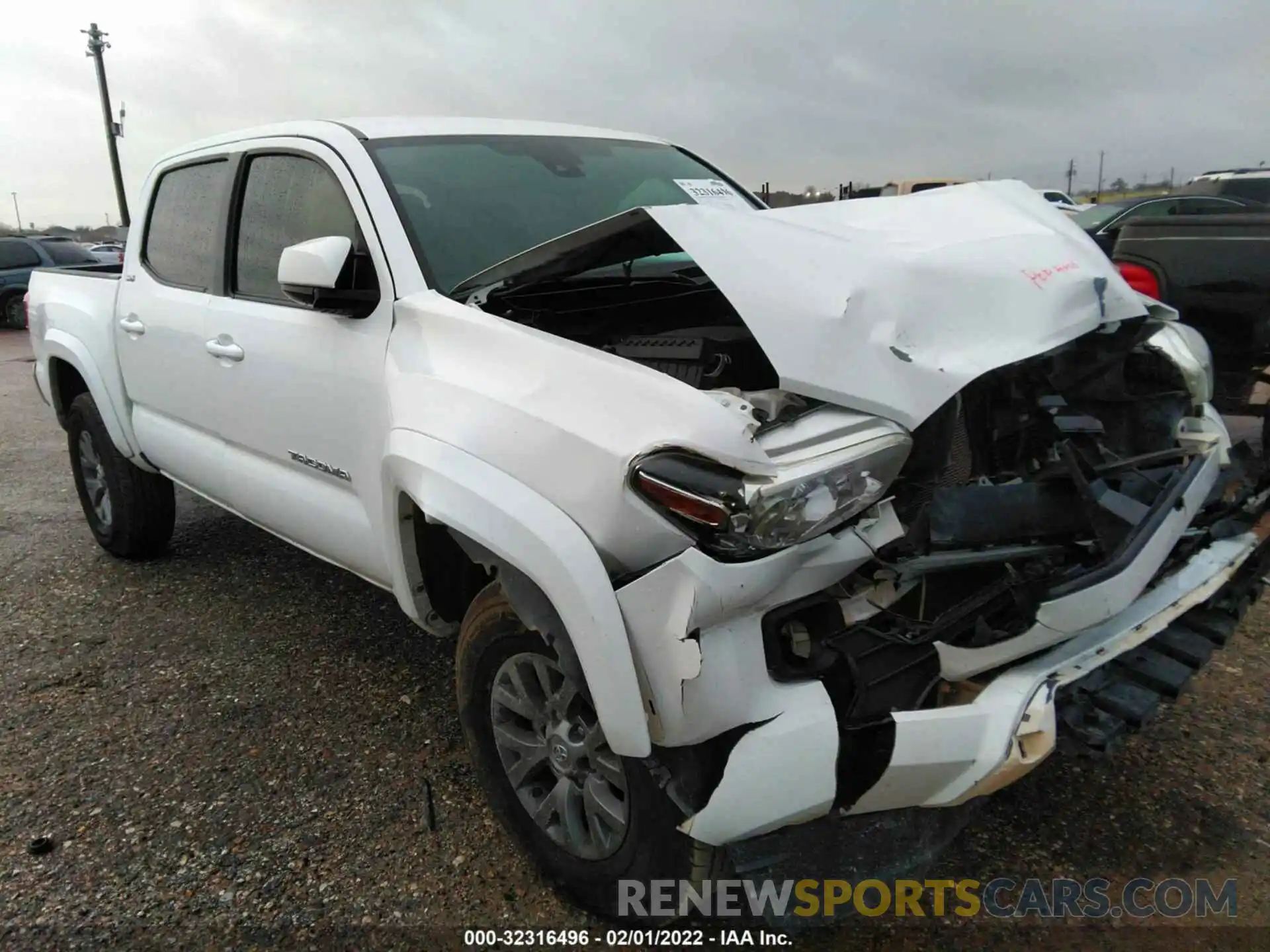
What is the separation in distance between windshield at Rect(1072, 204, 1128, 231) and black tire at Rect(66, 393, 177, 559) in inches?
393

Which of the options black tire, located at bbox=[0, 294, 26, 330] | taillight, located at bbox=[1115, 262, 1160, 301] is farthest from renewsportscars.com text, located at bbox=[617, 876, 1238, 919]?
black tire, located at bbox=[0, 294, 26, 330]

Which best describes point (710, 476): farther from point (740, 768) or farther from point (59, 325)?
point (59, 325)

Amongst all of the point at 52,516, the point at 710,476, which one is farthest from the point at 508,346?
the point at 52,516

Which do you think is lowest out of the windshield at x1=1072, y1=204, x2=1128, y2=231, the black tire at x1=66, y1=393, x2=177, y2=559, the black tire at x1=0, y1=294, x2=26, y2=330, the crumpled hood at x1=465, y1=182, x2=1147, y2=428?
the black tire at x1=0, y1=294, x2=26, y2=330

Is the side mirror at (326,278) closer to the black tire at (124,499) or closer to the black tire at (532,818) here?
the black tire at (532,818)

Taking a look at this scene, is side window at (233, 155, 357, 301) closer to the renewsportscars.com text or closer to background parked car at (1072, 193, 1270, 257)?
the renewsportscars.com text

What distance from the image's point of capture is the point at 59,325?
454 cm

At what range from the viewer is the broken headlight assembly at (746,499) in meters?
1.73

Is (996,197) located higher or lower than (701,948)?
higher

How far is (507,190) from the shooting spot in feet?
9.91

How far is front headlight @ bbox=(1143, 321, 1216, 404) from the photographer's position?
255 cm

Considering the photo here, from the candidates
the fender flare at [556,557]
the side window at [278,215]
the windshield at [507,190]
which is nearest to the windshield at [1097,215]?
the windshield at [507,190]

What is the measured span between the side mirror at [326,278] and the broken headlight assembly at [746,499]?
1220 millimetres

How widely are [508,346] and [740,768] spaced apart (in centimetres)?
105
